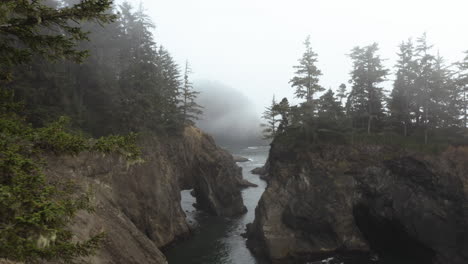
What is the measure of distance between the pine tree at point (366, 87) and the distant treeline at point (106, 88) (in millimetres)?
26248

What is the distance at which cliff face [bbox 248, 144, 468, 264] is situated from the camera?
29953mm

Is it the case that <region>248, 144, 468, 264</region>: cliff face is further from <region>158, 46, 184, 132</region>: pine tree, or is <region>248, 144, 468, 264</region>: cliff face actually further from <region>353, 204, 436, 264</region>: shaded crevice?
<region>158, 46, 184, 132</region>: pine tree

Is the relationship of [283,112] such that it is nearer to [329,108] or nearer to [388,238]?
[329,108]

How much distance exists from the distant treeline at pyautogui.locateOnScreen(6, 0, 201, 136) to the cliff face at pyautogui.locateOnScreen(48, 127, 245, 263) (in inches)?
148

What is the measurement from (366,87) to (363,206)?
17.0 m

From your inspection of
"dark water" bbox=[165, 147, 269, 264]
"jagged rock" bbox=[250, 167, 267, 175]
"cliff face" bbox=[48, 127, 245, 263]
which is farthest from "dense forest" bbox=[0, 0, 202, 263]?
"jagged rock" bbox=[250, 167, 267, 175]

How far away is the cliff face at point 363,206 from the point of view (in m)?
30.0

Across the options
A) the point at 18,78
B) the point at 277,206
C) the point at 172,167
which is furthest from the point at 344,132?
the point at 18,78

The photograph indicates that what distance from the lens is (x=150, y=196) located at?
3312 cm

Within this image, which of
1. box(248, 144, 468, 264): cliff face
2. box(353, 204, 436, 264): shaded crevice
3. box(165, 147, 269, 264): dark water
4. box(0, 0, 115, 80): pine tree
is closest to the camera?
box(0, 0, 115, 80): pine tree

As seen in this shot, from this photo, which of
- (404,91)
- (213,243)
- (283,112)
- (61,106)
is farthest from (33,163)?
(404,91)

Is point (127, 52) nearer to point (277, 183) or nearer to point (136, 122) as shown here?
point (136, 122)

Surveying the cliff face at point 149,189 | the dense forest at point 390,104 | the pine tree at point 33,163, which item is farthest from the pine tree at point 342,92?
the pine tree at point 33,163

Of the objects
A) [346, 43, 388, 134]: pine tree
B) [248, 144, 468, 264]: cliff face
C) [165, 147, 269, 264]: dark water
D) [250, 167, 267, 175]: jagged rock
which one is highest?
[346, 43, 388, 134]: pine tree
